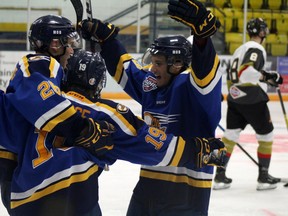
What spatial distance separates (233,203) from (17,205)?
233 centimetres

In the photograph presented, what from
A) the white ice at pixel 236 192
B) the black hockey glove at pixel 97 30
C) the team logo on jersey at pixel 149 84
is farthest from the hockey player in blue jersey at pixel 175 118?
the white ice at pixel 236 192

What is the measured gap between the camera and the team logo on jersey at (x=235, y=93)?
4.66 meters

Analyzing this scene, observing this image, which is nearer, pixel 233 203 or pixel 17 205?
pixel 17 205

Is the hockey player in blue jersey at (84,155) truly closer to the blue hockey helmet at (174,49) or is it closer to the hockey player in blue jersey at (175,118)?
the hockey player in blue jersey at (175,118)

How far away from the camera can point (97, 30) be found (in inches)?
102

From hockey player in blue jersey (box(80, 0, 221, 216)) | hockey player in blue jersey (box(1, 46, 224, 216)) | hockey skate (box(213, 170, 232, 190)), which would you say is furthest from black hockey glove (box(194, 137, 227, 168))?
hockey skate (box(213, 170, 232, 190))

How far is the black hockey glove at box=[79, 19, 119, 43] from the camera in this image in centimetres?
258

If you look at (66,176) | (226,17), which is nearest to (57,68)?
(66,176)

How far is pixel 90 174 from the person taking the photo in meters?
2.05

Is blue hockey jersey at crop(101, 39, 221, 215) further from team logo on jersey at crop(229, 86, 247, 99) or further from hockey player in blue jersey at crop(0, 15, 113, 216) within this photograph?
team logo on jersey at crop(229, 86, 247, 99)

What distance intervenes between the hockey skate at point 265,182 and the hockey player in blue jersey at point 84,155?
2.62m

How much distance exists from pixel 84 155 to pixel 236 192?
8.68 ft

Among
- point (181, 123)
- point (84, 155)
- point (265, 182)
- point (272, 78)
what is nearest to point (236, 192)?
point (265, 182)

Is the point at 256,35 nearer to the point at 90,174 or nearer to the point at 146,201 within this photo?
the point at 146,201
